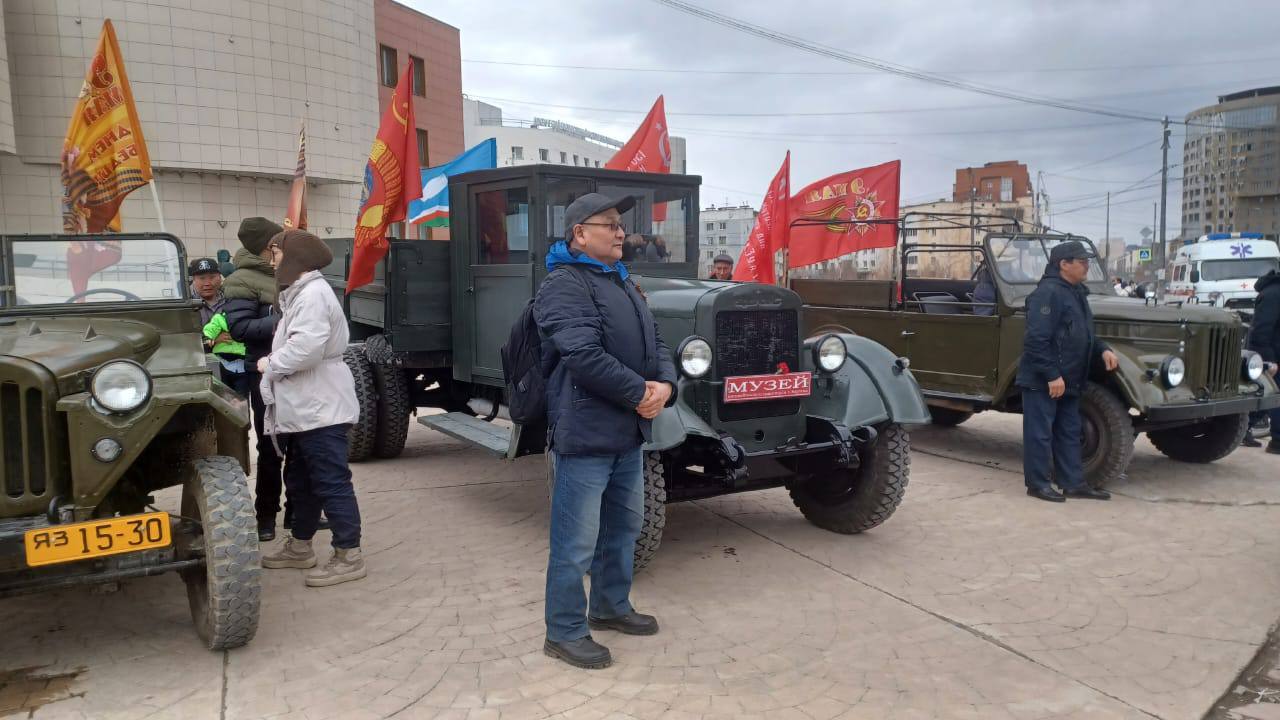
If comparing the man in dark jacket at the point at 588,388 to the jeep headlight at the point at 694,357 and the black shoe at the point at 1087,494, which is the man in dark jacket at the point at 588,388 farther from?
the black shoe at the point at 1087,494

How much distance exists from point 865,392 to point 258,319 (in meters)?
3.32

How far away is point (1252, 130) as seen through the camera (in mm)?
55406

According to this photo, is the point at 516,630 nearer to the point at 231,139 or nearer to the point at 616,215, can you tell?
the point at 616,215

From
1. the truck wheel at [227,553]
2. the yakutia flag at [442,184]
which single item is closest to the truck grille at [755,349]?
the truck wheel at [227,553]

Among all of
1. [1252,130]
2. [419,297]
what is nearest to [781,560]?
[419,297]

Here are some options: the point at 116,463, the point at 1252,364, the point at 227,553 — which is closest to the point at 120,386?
the point at 116,463

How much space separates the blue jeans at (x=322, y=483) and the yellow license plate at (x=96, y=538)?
97 centimetres

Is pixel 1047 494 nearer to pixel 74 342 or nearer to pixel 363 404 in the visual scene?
pixel 363 404

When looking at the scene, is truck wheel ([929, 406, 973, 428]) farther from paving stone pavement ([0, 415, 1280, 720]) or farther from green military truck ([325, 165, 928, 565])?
green military truck ([325, 165, 928, 565])

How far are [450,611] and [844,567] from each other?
2.03 meters

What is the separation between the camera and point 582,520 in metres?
3.32

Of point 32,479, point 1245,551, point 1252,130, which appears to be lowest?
point 1245,551

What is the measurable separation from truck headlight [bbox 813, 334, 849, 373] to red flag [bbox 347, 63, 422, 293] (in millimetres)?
3144

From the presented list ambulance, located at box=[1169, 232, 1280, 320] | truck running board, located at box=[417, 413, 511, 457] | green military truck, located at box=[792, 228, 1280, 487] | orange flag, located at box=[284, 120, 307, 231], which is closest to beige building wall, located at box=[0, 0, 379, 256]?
orange flag, located at box=[284, 120, 307, 231]
